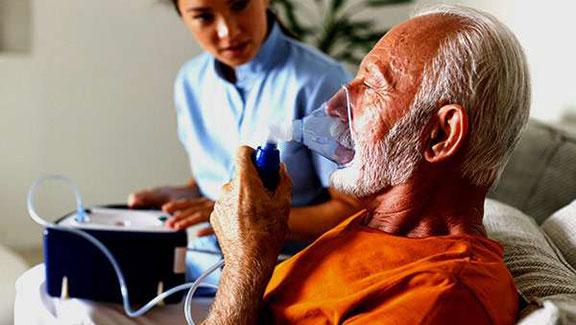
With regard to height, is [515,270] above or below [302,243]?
above

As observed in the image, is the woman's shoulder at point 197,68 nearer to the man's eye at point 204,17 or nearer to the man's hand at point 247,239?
the man's eye at point 204,17

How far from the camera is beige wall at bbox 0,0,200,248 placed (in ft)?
10.1

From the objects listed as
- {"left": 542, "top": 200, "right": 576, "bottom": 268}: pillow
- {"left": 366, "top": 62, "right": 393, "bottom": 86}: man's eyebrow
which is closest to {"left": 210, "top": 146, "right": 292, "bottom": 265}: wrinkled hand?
{"left": 366, "top": 62, "right": 393, "bottom": 86}: man's eyebrow

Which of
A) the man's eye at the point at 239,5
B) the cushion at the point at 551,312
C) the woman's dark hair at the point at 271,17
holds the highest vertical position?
the man's eye at the point at 239,5

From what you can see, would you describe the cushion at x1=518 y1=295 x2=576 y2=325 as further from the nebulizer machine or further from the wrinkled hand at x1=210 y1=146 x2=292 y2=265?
the nebulizer machine

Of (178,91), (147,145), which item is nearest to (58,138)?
(147,145)

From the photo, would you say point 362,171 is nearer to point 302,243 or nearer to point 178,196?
point 302,243

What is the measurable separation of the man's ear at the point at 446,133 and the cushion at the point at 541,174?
0.66 metres

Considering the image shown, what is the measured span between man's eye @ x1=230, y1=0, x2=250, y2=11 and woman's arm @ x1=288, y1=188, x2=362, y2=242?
48 centimetres

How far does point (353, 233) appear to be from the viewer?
4.42 feet

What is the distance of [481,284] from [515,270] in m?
0.24

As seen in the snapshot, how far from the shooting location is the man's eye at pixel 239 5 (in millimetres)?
1843

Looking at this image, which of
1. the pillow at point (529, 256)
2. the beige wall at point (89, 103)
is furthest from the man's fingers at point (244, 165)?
the beige wall at point (89, 103)

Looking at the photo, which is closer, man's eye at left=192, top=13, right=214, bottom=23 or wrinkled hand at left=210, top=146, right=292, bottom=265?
wrinkled hand at left=210, top=146, right=292, bottom=265
